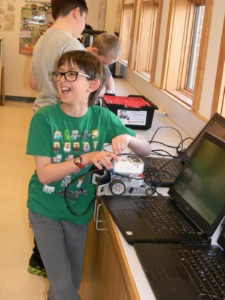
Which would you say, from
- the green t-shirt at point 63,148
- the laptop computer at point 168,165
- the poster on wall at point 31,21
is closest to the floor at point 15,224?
the green t-shirt at point 63,148

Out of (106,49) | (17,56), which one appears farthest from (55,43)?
(17,56)

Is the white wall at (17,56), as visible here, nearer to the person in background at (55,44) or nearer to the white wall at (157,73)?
the white wall at (157,73)

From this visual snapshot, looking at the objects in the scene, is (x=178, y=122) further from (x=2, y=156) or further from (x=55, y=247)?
(x=2, y=156)

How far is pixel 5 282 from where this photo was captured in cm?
228

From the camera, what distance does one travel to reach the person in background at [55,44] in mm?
2143

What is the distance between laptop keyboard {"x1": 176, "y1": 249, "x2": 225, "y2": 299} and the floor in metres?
1.29

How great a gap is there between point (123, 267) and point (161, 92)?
7.85ft

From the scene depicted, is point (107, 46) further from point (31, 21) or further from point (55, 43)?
point (31, 21)

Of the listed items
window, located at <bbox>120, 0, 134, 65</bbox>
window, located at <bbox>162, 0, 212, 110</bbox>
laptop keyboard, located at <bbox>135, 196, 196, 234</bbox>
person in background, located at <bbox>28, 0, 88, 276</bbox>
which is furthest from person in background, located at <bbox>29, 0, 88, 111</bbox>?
window, located at <bbox>120, 0, 134, 65</bbox>

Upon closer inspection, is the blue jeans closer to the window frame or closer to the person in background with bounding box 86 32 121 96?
the person in background with bounding box 86 32 121 96

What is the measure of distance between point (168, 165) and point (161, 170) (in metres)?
0.11

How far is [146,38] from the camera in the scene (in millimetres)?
4594

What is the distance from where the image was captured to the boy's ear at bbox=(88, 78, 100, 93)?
1.57m

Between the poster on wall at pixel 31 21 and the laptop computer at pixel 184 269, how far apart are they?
18.6ft
